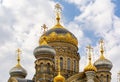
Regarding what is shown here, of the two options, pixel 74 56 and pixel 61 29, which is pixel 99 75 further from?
pixel 61 29

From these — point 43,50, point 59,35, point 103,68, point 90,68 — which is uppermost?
point 59,35

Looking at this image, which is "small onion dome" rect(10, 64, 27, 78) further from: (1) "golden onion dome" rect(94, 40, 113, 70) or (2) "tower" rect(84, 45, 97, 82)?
(2) "tower" rect(84, 45, 97, 82)

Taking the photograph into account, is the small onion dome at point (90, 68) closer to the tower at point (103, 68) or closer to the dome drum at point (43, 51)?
A: the tower at point (103, 68)

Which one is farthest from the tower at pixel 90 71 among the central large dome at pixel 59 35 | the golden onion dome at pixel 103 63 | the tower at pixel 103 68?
the central large dome at pixel 59 35

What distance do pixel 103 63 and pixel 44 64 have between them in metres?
6.90

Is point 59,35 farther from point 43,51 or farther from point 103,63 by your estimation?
point 43,51

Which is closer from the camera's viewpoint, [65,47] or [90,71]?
[90,71]

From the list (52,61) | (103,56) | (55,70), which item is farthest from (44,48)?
(103,56)

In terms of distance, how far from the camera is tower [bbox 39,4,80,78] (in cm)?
4460

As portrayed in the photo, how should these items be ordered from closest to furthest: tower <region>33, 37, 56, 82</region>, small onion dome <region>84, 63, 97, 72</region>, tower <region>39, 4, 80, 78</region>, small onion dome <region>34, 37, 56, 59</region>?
tower <region>33, 37, 56, 82</region> → small onion dome <region>84, 63, 97, 72</region> → small onion dome <region>34, 37, 56, 59</region> → tower <region>39, 4, 80, 78</region>

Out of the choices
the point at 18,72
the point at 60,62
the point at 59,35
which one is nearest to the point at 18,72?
the point at 18,72

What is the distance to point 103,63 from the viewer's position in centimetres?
4331

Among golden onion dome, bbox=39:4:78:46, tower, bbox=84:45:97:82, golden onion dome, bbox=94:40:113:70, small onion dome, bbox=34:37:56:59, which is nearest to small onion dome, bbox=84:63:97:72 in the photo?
tower, bbox=84:45:97:82

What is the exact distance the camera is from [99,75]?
141 ft
